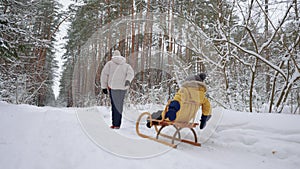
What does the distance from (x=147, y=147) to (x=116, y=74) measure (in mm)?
2083

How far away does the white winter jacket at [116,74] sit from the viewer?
448cm

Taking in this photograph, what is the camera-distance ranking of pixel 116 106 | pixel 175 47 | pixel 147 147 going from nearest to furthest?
pixel 147 147, pixel 116 106, pixel 175 47

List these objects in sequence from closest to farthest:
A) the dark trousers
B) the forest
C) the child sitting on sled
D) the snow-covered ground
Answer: the snow-covered ground < the child sitting on sled < the dark trousers < the forest

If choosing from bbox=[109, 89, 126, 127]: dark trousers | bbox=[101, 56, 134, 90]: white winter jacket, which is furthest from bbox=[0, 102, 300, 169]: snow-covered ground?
bbox=[101, 56, 134, 90]: white winter jacket

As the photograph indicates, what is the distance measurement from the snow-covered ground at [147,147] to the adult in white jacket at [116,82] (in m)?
0.83

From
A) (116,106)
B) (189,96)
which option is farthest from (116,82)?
(189,96)

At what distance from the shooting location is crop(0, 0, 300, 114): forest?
15.8ft

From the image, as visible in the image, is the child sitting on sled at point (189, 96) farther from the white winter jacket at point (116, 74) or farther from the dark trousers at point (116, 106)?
the white winter jacket at point (116, 74)

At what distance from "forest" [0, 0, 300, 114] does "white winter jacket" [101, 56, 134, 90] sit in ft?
7.14

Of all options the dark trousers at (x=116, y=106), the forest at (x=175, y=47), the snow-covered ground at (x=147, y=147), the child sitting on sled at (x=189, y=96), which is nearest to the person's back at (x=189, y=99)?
the child sitting on sled at (x=189, y=96)

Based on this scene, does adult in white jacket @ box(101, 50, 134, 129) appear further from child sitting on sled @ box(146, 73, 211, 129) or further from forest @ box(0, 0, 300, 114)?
forest @ box(0, 0, 300, 114)

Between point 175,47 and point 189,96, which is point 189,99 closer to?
point 189,96

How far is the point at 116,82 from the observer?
14.7 ft

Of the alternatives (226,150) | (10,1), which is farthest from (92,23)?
(226,150)
